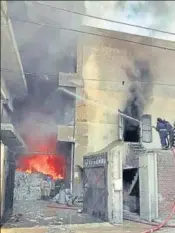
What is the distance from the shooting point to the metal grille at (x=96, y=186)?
9.77m

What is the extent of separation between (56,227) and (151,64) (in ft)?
43.6

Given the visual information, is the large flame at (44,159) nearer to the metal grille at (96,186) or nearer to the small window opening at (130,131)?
the small window opening at (130,131)

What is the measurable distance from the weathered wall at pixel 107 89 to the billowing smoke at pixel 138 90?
0.79 ft

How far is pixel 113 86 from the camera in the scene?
1750 cm

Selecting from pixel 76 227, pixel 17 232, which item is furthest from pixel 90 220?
pixel 17 232

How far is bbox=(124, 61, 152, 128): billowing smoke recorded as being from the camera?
704 inches

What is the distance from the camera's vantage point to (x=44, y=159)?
20.2 meters

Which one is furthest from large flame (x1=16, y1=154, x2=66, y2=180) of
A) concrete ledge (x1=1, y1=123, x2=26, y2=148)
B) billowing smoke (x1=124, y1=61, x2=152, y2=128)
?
concrete ledge (x1=1, y1=123, x2=26, y2=148)

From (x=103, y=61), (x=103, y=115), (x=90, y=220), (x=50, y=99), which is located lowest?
(x=90, y=220)

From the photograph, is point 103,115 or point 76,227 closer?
point 76,227

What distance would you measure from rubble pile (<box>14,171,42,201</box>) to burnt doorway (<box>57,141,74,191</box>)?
173cm

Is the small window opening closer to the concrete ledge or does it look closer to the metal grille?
the metal grille

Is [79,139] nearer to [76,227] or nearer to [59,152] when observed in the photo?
[59,152]

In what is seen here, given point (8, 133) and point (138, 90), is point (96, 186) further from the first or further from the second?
point (138, 90)
